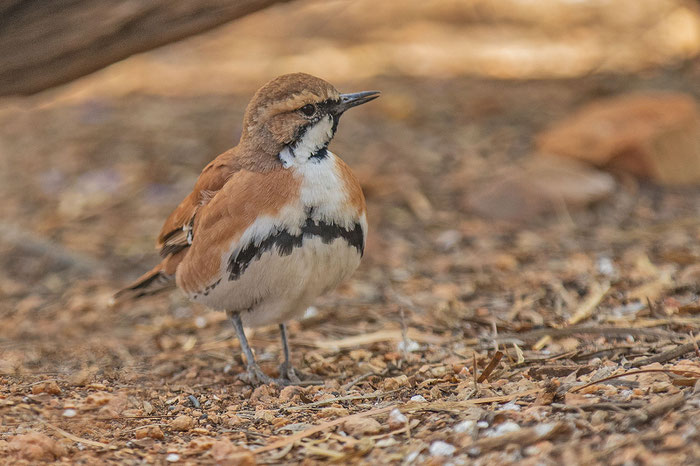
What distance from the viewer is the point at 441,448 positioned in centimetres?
327

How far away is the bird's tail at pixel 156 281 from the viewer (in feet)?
16.3

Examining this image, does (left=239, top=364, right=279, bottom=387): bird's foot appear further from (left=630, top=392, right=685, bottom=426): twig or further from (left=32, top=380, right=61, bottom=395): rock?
(left=630, top=392, right=685, bottom=426): twig

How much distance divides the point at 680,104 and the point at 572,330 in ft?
13.6

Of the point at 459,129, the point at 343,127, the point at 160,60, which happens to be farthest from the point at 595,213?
the point at 160,60

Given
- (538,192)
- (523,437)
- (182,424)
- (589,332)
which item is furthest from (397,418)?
(538,192)

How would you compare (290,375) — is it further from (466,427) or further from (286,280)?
(466,427)

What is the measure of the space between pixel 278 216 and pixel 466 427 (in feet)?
4.34

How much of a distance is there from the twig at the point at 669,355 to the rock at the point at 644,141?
3825 millimetres

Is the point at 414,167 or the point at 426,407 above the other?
the point at 414,167

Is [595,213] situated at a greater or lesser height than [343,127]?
lesser

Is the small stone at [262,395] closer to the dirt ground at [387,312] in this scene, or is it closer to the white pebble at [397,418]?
the dirt ground at [387,312]

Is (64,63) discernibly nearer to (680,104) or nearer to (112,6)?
(112,6)

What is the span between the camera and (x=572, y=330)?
443cm

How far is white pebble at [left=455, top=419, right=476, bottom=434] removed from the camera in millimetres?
3367
